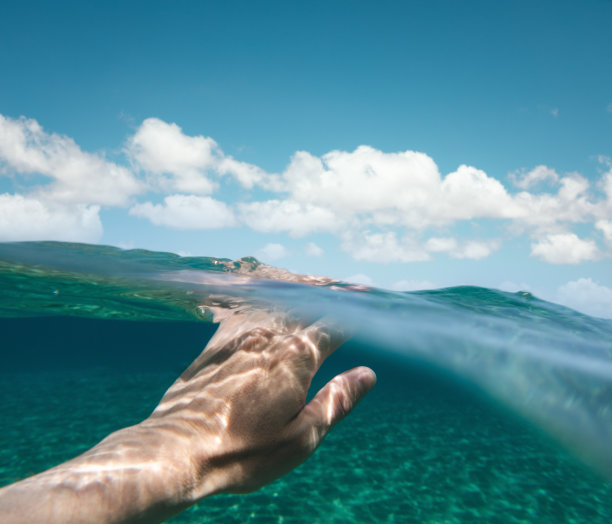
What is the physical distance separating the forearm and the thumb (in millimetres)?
613

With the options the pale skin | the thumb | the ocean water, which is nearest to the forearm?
the pale skin

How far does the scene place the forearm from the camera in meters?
1.12

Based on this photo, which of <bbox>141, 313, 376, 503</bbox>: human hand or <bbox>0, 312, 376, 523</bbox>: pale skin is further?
<bbox>141, 313, 376, 503</bbox>: human hand

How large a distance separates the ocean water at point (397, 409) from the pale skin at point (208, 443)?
20.5 feet

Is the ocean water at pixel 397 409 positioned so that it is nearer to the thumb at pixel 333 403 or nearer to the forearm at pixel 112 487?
the thumb at pixel 333 403

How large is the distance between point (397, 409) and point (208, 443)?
18.2 metres

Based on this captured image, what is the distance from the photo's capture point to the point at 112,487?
1.27 metres

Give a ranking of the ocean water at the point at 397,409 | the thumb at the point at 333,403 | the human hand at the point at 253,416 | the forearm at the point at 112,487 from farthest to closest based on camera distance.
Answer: the ocean water at the point at 397,409 → the thumb at the point at 333,403 → the human hand at the point at 253,416 → the forearm at the point at 112,487

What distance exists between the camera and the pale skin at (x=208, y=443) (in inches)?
47.8

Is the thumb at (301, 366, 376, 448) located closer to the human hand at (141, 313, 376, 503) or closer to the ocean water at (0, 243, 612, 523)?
the human hand at (141, 313, 376, 503)

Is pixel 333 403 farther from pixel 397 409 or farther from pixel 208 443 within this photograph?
pixel 397 409

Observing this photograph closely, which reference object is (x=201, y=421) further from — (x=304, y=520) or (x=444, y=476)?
(x=444, y=476)

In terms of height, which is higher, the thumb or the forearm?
the thumb

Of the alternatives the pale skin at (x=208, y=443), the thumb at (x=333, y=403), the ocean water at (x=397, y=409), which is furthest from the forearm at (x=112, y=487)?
the ocean water at (x=397, y=409)
